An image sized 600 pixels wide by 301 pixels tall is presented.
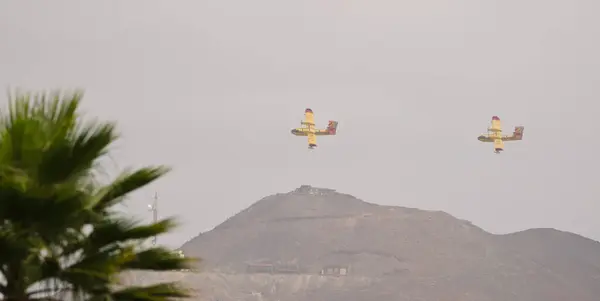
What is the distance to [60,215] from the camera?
962 cm

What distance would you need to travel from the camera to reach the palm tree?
9.52 m

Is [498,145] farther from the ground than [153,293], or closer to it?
farther from the ground

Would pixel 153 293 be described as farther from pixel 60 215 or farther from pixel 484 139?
pixel 484 139

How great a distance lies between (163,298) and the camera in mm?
10320

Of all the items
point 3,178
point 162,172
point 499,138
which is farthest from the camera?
point 499,138

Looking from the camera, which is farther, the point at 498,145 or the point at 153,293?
the point at 498,145

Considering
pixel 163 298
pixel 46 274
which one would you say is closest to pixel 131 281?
pixel 163 298

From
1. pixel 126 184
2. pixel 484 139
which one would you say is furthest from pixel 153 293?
pixel 484 139

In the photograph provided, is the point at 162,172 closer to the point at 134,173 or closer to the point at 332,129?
the point at 134,173

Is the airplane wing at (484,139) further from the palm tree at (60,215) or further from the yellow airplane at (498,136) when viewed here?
the palm tree at (60,215)

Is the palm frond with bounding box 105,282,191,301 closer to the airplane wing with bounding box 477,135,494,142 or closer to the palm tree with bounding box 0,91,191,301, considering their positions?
the palm tree with bounding box 0,91,191,301

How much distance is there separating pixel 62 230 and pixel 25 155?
2.25 ft

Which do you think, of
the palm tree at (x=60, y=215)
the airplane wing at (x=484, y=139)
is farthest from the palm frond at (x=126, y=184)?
the airplane wing at (x=484, y=139)

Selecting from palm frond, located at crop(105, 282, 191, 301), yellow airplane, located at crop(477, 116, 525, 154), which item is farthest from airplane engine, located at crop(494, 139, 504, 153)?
palm frond, located at crop(105, 282, 191, 301)
